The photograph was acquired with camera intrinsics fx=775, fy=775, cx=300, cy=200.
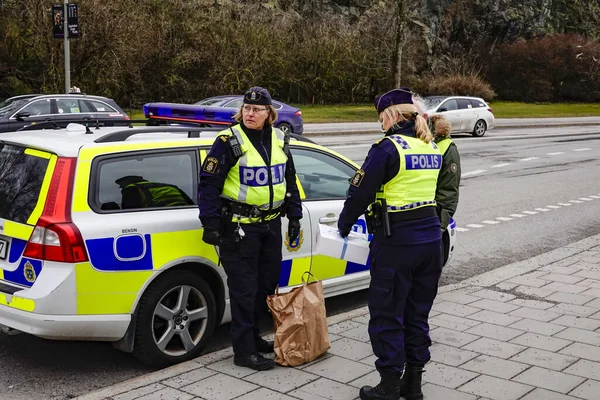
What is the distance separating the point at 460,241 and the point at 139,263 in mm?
5769

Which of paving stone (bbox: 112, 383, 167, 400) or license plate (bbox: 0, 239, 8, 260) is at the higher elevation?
license plate (bbox: 0, 239, 8, 260)

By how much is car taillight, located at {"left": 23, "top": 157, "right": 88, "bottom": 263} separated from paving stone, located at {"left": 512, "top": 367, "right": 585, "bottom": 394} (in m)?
2.72

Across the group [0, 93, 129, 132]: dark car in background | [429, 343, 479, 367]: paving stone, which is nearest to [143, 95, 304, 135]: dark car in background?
[0, 93, 129, 132]: dark car in background

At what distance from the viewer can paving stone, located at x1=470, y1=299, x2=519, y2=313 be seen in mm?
6199

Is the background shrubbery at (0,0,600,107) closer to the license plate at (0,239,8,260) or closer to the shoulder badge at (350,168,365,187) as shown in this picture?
Answer: the license plate at (0,239,8,260)

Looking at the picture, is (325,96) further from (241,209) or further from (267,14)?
(241,209)

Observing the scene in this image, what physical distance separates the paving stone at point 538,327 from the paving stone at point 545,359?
1.54ft

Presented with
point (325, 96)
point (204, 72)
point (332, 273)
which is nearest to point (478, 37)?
point (325, 96)

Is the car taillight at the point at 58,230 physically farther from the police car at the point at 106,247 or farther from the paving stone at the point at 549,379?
the paving stone at the point at 549,379

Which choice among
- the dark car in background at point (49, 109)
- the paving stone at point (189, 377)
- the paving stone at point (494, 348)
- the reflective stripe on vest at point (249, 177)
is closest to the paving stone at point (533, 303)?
the paving stone at point (494, 348)

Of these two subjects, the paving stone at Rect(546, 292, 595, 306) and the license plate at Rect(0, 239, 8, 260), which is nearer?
the license plate at Rect(0, 239, 8, 260)

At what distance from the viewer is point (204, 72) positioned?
120 feet

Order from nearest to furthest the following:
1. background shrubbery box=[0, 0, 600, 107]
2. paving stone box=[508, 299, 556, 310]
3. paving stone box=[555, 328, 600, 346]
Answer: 1. paving stone box=[555, 328, 600, 346]
2. paving stone box=[508, 299, 556, 310]
3. background shrubbery box=[0, 0, 600, 107]

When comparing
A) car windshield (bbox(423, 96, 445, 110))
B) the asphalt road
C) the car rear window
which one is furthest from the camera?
car windshield (bbox(423, 96, 445, 110))
